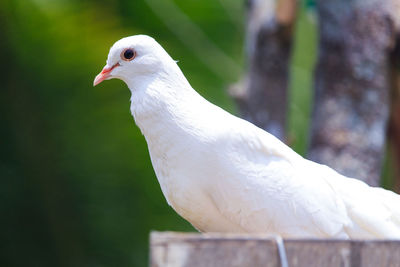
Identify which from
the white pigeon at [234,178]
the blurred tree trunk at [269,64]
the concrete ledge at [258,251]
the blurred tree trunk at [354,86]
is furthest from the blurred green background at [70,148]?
the concrete ledge at [258,251]

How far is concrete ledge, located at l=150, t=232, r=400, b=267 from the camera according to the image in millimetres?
3180

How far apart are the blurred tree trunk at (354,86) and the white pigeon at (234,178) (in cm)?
246

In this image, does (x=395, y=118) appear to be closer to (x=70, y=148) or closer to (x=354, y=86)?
(x=354, y=86)

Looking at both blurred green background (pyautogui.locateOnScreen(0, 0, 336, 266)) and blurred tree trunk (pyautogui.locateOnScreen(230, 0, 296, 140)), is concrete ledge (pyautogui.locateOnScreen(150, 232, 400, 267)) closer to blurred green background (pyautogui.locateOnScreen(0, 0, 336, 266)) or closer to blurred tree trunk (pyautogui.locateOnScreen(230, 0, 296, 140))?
blurred tree trunk (pyautogui.locateOnScreen(230, 0, 296, 140))

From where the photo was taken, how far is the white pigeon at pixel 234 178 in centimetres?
462

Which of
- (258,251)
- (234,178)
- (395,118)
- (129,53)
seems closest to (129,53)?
(129,53)

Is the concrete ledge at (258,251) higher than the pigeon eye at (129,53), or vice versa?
the pigeon eye at (129,53)

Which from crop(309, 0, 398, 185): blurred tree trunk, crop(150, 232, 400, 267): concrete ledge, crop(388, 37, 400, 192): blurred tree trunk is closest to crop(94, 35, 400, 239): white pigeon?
crop(150, 232, 400, 267): concrete ledge

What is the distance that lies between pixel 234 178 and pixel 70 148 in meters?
6.26

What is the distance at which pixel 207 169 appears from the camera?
4.60 m

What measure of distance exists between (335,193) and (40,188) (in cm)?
644

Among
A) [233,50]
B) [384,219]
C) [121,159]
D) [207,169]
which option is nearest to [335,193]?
[384,219]

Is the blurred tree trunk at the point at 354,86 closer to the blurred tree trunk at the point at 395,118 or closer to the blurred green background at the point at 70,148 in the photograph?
the blurred tree trunk at the point at 395,118

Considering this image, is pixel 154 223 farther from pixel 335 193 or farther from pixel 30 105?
pixel 335 193
